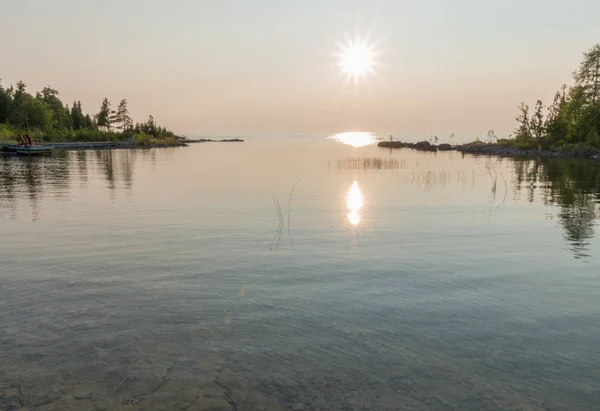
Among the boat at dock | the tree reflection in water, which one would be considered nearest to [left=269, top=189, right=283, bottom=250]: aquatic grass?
the tree reflection in water

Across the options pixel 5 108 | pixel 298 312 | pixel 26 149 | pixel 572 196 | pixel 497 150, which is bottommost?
pixel 298 312

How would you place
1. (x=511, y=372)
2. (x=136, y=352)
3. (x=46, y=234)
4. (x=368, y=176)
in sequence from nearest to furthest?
(x=511, y=372) → (x=136, y=352) → (x=46, y=234) → (x=368, y=176)

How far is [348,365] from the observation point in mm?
7836

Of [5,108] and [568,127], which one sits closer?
[568,127]

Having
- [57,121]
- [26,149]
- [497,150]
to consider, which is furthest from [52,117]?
[497,150]

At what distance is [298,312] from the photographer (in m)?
10.3

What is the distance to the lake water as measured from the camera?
7.02m

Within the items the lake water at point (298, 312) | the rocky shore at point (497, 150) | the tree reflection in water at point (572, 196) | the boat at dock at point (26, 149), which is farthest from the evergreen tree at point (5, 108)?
the tree reflection in water at point (572, 196)

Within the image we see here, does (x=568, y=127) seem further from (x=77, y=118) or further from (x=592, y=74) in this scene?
(x=77, y=118)

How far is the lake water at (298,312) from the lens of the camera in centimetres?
702

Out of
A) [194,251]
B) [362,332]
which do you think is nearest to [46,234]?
[194,251]

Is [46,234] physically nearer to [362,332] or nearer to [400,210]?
[362,332]

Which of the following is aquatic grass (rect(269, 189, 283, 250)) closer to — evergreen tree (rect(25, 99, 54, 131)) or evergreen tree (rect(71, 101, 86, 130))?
evergreen tree (rect(25, 99, 54, 131))

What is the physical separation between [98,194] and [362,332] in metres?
30.9
